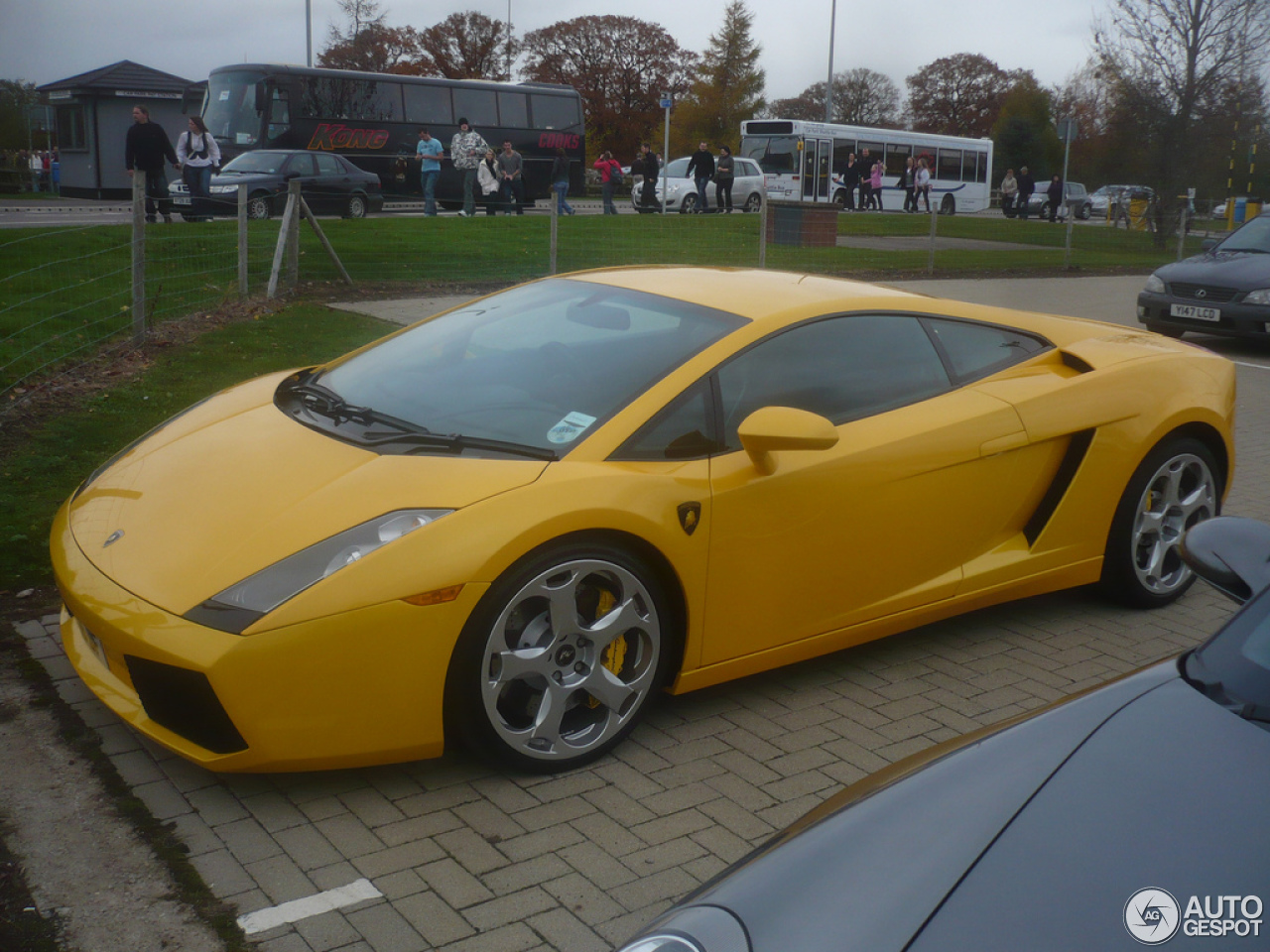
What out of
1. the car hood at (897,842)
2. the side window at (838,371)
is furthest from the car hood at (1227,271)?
the car hood at (897,842)

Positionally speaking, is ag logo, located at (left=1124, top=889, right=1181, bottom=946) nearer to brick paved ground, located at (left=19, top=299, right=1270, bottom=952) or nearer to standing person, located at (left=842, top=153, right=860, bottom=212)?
brick paved ground, located at (left=19, top=299, right=1270, bottom=952)

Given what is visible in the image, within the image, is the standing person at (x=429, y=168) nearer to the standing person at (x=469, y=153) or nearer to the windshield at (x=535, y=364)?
the standing person at (x=469, y=153)

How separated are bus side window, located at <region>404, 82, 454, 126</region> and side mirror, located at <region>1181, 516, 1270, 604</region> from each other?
29.4 metres

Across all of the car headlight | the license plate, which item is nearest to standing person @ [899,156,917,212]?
the license plate

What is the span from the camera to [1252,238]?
1287 cm

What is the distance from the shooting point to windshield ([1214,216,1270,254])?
41.6ft

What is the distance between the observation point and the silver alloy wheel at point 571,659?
3.15 meters

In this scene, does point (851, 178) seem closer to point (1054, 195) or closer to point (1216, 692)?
point (1054, 195)

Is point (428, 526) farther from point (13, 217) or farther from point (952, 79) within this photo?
point (952, 79)


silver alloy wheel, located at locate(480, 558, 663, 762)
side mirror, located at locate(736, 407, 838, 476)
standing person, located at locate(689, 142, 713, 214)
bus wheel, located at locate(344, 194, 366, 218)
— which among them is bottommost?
silver alloy wheel, located at locate(480, 558, 663, 762)

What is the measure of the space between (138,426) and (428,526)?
4436 mm

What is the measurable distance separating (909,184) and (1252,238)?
26699 mm

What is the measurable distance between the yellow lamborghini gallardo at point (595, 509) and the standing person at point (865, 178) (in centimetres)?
3239

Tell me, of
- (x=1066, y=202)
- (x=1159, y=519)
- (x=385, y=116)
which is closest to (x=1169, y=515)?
(x=1159, y=519)
